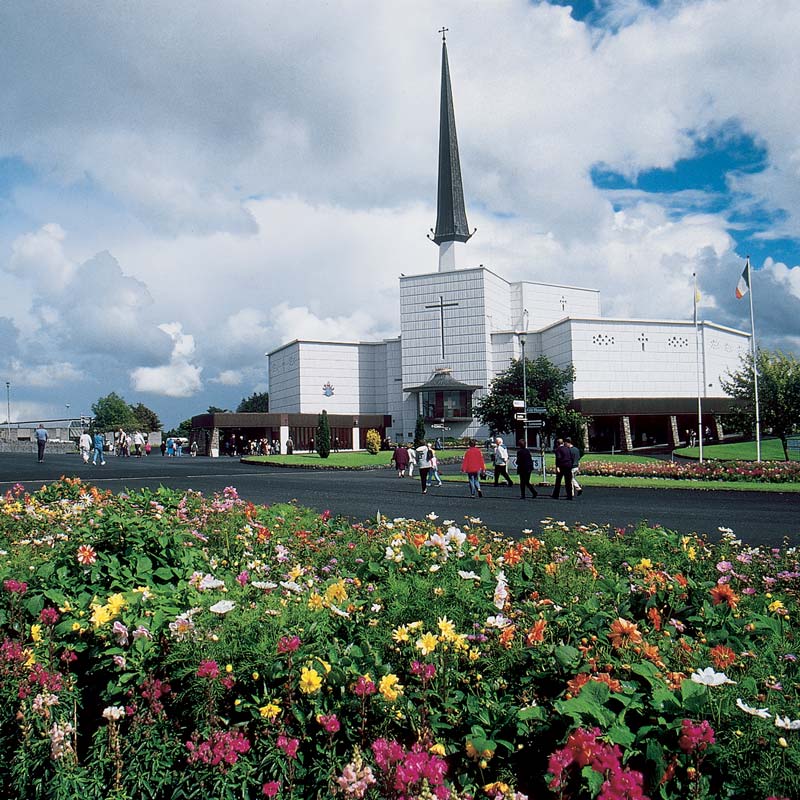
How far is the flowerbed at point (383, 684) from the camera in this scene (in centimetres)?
243

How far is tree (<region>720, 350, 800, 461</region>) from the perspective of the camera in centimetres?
3603

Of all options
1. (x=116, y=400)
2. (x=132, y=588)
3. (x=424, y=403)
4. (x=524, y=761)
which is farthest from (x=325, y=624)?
(x=116, y=400)

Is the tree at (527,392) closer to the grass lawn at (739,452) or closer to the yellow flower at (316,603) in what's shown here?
the grass lawn at (739,452)

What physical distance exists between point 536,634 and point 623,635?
1.34ft

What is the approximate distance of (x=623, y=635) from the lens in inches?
124

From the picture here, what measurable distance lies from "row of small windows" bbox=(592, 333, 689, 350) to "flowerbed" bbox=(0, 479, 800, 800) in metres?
60.6

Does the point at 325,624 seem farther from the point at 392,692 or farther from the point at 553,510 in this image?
the point at 553,510

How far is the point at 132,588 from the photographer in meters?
4.04

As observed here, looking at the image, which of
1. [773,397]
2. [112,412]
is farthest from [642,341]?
[112,412]

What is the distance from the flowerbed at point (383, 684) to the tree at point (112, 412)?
118361mm

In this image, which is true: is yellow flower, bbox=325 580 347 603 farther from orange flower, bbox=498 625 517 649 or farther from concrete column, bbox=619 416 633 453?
concrete column, bbox=619 416 633 453

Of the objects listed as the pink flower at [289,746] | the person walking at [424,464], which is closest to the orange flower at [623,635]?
the pink flower at [289,746]

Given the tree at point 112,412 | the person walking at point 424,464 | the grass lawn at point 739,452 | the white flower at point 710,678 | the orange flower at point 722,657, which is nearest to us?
the white flower at point 710,678

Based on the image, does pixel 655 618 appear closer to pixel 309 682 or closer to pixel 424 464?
pixel 309 682
